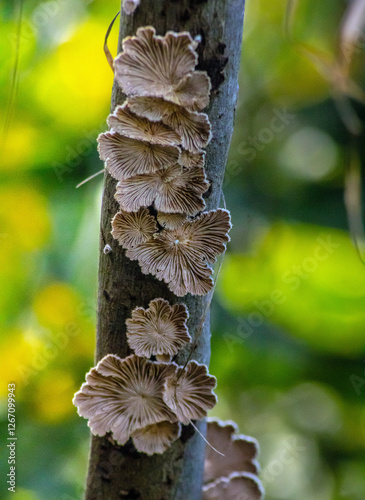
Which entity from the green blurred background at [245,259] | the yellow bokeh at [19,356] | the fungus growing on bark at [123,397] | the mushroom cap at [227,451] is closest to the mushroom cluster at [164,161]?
the fungus growing on bark at [123,397]

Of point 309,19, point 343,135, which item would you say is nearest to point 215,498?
point 343,135

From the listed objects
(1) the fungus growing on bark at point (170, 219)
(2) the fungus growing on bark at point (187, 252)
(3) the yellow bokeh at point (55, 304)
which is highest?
(3) the yellow bokeh at point (55, 304)

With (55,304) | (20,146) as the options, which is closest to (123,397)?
(55,304)

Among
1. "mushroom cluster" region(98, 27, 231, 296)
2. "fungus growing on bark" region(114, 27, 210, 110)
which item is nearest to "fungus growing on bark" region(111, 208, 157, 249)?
"mushroom cluster" region(98, 27, 231, 296)

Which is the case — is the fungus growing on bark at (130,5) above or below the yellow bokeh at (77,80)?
below

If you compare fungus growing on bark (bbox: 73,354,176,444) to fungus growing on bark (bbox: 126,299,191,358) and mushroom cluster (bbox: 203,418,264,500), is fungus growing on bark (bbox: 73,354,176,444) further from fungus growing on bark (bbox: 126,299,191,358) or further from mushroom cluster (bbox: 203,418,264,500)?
mushroom cluster (bbox: 203,418,264,500)

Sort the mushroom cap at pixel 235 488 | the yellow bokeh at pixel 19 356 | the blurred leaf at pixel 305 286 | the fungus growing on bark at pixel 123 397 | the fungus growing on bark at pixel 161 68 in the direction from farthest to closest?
the blurred leaf at pixel 305 286
the yellow bokeh at pixel 19 356
the mushroom cap at pixel 235 488
the fungus growing on bark at pixel 123 397
the fungus growing on bark at pixel 161 68

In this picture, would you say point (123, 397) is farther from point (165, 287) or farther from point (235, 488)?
point (235, 488)

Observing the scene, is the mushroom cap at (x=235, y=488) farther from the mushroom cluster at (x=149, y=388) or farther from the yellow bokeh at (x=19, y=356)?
the yellow bokeh at (x=19, y=356)
